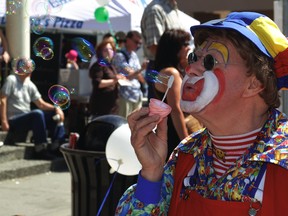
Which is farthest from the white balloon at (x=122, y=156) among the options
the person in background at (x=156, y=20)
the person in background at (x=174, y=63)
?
the person in background at (x=156, y=20)

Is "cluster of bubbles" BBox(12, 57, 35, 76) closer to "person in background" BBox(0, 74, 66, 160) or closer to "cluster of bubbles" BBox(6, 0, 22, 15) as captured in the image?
"cluster of bubbles" BBox(6, 0, 22, 15)

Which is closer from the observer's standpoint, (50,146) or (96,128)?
(96,128)

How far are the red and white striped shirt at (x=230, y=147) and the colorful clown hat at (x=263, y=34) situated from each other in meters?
0.24

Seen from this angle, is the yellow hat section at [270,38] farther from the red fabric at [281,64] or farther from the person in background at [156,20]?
the person in background at [156,20]

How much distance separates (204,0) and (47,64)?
4.10 metres

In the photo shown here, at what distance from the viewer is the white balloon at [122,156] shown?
3506 mm

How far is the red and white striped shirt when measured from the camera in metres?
2.02

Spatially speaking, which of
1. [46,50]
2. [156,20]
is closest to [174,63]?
[46,50]

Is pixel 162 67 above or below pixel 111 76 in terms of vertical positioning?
above

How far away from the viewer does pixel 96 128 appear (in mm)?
4430

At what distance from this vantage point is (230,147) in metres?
2.02

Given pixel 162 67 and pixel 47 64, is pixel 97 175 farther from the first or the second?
pixel 47 64

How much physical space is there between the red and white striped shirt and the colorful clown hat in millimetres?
243

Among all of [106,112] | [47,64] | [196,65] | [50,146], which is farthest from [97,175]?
[47,64]
